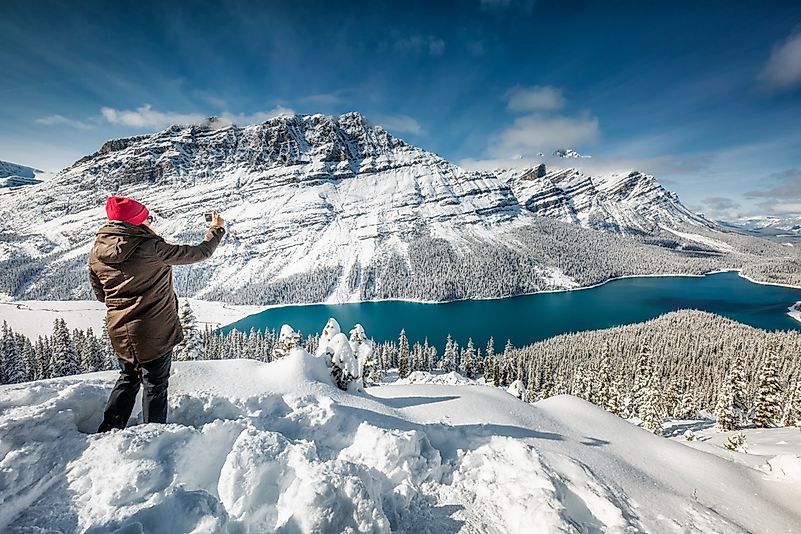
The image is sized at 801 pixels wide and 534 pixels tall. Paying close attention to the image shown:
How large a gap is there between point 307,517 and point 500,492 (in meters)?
2.19

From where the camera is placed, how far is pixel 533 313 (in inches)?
4742

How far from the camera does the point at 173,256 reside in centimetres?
375

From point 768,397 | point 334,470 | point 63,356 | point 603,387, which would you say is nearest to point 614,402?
point 603,387

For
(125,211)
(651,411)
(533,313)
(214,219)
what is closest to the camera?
(125,211)

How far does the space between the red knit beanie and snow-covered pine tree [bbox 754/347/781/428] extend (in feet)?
141

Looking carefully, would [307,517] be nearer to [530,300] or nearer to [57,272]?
[530,300]

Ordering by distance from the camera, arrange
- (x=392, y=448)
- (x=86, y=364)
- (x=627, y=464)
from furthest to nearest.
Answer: (x=86, y=364)
(x=627, y=464)
(x=392, y=448)

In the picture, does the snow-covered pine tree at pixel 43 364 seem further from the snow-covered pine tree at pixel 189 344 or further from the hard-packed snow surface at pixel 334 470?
the hard-packed snow surface at pixel 334 470

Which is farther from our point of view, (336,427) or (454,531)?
(336,427)

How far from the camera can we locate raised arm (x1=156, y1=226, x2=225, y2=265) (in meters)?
3.66

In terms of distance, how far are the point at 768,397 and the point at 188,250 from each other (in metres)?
44.7

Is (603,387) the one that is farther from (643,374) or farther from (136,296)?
(136,296)

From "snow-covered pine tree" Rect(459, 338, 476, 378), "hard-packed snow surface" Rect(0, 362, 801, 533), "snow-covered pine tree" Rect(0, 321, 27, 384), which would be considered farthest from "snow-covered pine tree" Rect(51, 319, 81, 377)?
"snow-covered pine tree" Rect(459, 338, 476, 378)

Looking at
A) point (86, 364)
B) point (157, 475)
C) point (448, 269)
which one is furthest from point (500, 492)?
point (448, 269)
